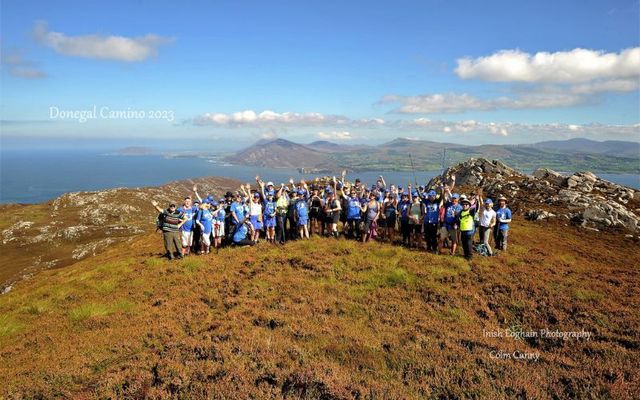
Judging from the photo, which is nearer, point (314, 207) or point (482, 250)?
point (482, 250)

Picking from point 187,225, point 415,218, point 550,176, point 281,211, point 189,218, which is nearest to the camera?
point 189,218

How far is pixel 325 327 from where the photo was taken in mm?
12328

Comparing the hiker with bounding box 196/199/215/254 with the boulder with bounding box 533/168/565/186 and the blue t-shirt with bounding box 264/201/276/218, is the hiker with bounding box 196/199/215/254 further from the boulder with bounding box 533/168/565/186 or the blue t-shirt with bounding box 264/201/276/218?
the boulder with bounding box 533/168/565/186

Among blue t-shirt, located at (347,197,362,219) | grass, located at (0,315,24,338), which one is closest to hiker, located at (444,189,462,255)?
blue t-shirt, located at (347,197,362,219)

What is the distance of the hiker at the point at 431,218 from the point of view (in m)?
19.2

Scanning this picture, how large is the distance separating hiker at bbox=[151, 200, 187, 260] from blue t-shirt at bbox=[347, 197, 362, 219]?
9.87 meters

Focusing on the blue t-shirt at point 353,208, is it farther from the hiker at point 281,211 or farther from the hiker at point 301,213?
the hiker at point 281,211

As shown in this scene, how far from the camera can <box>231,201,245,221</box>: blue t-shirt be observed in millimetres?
20688

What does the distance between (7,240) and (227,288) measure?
83142 mm

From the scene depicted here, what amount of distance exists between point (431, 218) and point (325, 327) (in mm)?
9982

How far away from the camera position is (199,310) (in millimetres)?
13969

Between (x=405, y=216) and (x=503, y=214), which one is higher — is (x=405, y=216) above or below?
below

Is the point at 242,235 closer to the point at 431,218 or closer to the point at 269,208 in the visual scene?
the point at 269,208

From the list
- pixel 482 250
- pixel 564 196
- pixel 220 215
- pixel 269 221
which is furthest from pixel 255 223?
pixel 564 196
